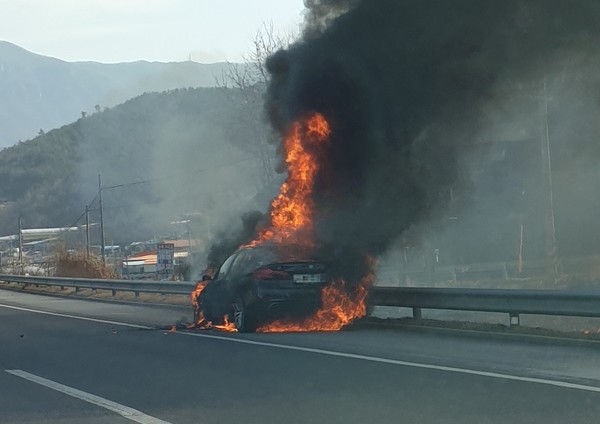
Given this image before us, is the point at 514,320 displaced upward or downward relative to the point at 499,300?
downward

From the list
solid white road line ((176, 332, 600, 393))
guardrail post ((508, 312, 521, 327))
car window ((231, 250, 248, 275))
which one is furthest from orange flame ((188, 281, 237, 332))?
guardrail post ((508, 312, 521, 327))

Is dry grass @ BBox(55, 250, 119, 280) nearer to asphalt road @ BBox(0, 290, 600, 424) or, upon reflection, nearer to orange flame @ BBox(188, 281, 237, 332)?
orange flame @ BBox(188, 281, 237, 332)

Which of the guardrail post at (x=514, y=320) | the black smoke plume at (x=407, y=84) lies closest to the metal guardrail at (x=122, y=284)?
the black smoke plume at (x=407, y=84)

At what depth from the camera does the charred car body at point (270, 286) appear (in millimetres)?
14953

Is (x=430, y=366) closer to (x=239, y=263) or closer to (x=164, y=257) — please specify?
(x=239, y=263)

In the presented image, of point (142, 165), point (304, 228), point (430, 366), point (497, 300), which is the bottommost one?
point (430, 366)

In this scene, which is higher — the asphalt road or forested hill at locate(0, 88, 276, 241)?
forested hill at locate(0, 88, 276, 241)

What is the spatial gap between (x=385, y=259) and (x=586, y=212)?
69.3 ft

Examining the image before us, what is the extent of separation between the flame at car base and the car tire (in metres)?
0.33

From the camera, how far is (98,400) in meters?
9.30

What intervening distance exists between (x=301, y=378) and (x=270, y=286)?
4825 mm

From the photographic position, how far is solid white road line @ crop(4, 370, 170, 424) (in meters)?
8.22

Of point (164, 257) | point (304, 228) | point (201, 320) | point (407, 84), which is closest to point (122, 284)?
point (164, 257)

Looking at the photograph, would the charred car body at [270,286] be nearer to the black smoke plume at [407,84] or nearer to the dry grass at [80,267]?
the black smoke plume at [407,84]
